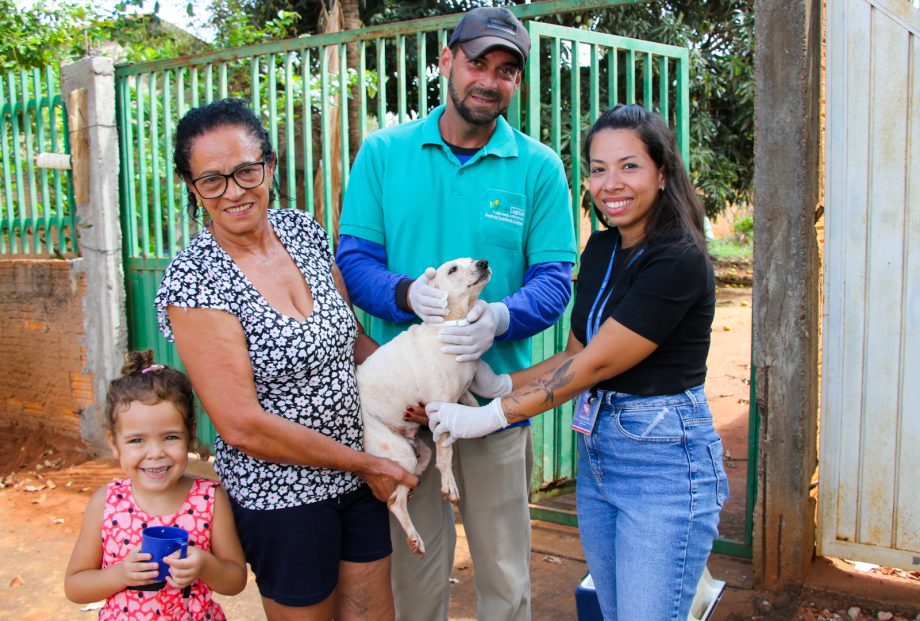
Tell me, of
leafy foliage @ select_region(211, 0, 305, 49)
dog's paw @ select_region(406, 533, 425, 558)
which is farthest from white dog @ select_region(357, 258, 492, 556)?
leafy foliage @ select_region(211, 0, 305, 49)

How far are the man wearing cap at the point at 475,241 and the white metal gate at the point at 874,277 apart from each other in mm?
1547

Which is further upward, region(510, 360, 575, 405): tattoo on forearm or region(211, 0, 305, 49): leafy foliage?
region(211, 0, 305, 49): leafy foliage

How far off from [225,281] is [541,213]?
1.17 m

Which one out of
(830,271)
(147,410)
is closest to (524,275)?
(147,410)

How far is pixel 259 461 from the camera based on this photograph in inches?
87.4

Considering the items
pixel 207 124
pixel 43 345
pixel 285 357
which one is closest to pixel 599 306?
pixel 285 357

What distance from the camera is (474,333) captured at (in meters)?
2.45

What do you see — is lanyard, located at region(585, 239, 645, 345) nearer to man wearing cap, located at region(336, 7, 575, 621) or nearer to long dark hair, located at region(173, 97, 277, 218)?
man wearing cap, located at region(336, 7, 575, 621)

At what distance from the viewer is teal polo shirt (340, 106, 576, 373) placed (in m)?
2.73

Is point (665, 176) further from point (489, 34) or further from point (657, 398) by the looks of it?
point (489, 34)

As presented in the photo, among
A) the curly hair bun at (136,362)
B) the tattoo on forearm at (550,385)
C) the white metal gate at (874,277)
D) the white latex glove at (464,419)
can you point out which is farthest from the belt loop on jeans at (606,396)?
the white metal gate at (874,277)

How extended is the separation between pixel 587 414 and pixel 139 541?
1.33 m

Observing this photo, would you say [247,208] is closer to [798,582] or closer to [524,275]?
[524,275]

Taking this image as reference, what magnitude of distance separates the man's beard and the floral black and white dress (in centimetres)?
73
